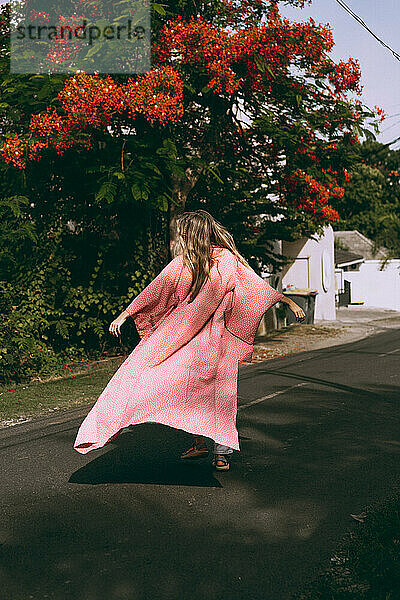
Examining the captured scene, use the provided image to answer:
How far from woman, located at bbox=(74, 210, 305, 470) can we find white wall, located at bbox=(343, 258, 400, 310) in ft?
103

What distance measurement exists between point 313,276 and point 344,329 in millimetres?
3022

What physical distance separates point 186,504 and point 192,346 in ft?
3.87

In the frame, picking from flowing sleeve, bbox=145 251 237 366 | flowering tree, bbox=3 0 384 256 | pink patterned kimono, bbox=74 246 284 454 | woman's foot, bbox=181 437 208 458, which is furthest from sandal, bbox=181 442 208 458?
flowering tree, bbox=3 0 384 256

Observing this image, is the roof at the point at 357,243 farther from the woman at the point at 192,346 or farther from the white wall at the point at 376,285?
the woman at the point at 192,346

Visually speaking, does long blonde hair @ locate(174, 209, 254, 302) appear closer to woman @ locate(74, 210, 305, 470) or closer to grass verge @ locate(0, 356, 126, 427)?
woman @ locate(74, 210, 305, 470)

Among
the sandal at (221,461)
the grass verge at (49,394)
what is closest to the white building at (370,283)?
the grass verge at (49,394)

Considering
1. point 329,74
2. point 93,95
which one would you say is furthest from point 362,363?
point 93,95

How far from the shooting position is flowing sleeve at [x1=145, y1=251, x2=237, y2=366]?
5879 mm

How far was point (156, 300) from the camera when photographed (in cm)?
606

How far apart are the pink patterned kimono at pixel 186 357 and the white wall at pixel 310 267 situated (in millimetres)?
17877

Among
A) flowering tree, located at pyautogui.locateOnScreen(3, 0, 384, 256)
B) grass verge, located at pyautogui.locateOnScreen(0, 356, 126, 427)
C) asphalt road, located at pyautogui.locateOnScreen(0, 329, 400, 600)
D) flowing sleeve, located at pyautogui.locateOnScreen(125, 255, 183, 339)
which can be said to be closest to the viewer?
asphalt road, located at pyautogui.locateOnScreen(0, 329, 400, 600)

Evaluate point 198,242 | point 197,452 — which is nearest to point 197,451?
point 197,452

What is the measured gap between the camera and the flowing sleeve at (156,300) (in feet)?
19.8

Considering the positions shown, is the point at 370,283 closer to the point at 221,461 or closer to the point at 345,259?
the point at 345,259
